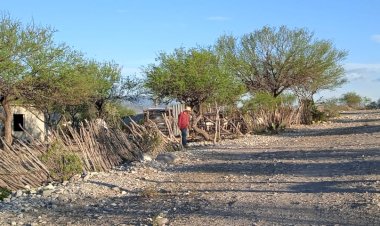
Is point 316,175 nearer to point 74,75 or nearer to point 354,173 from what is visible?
point 354,173

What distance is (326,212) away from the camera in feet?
24.8

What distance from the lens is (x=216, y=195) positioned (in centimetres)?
955

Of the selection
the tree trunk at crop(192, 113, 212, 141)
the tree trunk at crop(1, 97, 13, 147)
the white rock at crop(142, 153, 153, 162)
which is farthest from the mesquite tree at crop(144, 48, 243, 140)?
the white rock at crop(142, 153, 153, 162)

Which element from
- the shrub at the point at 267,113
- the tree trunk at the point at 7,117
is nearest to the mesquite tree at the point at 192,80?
the shrub at the point at 267,113

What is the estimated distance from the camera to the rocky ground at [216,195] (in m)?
7.68

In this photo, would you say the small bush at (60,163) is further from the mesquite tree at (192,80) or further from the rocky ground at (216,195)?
the mesquite tree at (192,80)

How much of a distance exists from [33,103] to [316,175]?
56.5 ft

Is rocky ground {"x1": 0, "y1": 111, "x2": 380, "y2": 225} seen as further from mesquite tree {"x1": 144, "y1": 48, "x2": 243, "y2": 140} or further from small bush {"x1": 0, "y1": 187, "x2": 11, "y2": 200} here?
mesquite tree {"x1": 144, "y1": 48, "x2": 243, "y2": 140}

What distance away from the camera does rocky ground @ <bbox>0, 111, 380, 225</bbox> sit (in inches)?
302

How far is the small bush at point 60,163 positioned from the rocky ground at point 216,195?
463 millimetres

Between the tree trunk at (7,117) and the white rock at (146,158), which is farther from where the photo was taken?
the tree trunk at (7,117)

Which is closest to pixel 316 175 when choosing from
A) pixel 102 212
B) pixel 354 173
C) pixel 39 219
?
pixel 354 173

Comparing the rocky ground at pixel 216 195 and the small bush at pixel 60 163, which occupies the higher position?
the small bush at pixel 60 163

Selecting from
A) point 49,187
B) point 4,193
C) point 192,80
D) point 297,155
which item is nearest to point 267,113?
point 192,80
